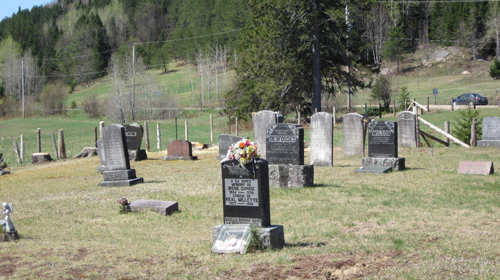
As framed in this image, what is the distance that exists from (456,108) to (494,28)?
44066 mm

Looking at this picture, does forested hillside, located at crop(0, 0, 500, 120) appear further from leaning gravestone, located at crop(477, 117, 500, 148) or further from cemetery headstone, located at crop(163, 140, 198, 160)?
cemetery headstone, located at crop(163, 140, 198, 160)

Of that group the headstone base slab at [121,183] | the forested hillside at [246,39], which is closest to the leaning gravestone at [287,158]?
the headstone base slab at [121,183]

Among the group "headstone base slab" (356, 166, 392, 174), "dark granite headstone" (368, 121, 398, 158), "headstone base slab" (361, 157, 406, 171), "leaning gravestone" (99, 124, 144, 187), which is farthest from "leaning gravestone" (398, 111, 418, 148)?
"leaning gravestone" (99, 124, 144, 187)

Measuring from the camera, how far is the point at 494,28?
3506 inches

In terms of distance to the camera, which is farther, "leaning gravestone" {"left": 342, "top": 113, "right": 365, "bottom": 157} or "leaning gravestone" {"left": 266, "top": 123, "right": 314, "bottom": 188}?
"leaning gravestone" {"left": 342, "top": 113, "right": 365, "bottom": 157}

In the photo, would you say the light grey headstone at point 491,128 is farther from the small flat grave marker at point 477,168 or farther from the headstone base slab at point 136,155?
the headstone base slab at point 136,155

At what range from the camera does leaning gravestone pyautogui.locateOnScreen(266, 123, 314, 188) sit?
1517 centimetres

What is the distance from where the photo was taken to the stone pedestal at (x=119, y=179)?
694 inches

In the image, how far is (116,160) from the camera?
18109mm

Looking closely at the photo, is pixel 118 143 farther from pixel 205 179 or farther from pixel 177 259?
pixel 177 259

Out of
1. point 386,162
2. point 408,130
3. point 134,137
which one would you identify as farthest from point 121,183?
point 408,130

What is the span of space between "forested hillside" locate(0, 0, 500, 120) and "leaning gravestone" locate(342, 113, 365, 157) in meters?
13.0

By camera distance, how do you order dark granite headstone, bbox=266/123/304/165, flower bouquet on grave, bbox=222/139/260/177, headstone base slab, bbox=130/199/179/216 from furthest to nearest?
1. dark granite headstone, bbox=266/123/304/165
2. headstone base slab, bbox=130/199/179/216
3. flower bouquet on grave, bbox=222/139/260/177

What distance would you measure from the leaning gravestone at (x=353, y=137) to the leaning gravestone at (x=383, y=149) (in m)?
4.55
